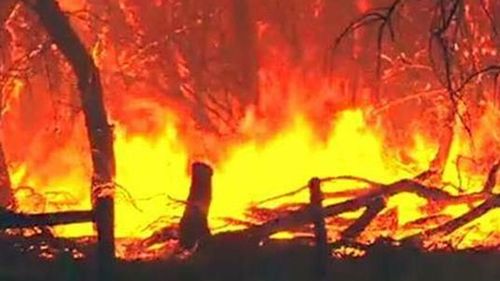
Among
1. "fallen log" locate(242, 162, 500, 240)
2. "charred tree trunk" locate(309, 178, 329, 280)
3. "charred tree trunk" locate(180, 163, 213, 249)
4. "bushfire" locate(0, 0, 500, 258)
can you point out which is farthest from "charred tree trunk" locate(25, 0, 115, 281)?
"charred tree trunk" locate(309, 178, 329, 280)

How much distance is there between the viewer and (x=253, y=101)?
1188cm

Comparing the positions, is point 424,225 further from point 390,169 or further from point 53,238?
point 53,238

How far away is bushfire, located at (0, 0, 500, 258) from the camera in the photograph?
11.5 meters

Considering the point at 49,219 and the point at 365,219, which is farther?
the point at 365,219

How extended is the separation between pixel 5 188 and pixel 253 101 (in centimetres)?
236

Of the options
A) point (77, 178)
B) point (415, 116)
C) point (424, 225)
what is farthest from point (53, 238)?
point (415, 116)

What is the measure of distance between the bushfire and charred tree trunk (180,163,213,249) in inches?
57.5

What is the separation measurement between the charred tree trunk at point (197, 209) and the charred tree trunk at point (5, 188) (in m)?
1.96

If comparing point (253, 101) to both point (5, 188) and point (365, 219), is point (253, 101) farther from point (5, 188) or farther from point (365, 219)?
point (5, 188)

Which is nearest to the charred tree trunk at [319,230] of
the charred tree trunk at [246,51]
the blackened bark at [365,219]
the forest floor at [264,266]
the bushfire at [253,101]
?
the forest floor at [264,266]

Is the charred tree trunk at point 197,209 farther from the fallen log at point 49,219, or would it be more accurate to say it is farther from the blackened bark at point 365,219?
the blackened bark at point 365,219

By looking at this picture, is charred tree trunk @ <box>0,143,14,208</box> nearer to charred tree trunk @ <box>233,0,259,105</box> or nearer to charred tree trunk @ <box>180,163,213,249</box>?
charred tree trunk @ <box>180,163,213,249</box>

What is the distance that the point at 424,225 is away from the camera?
10.7 m

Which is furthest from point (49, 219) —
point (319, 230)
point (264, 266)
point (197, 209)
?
point (319, 230)
